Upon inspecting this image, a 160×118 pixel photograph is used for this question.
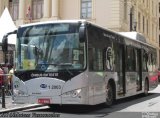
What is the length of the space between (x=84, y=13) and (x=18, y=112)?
3490 centimetres

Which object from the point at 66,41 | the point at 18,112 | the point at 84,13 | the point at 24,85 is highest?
the point at 84,13

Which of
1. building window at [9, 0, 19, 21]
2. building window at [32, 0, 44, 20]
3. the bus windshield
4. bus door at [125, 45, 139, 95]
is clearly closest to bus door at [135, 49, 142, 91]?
A: bus door at [125, 45, 139, 95]

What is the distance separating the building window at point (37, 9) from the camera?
51938 millimetres

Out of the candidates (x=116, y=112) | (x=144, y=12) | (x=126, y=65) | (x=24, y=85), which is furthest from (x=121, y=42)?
(x=144, y=12)

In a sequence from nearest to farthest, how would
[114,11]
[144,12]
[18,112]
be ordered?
[18,112]
[114,11]
[144,12]

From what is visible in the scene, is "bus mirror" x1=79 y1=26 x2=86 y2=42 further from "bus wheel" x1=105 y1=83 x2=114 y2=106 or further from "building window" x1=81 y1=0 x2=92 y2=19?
"building window" x1=81 y1=0 x2=92 y2=19

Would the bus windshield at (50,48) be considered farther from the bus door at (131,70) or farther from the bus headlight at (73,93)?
the bus door at (131,70)

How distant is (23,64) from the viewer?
15.0 metres

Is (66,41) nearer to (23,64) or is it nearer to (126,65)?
(23,64)

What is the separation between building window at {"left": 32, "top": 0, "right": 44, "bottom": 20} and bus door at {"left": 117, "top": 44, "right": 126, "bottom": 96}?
3401 centimetres

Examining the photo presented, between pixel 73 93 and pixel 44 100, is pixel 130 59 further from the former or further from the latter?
pixel 44 100

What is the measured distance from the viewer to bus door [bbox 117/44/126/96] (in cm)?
1828

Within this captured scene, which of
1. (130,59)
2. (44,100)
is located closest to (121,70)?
(130,59)

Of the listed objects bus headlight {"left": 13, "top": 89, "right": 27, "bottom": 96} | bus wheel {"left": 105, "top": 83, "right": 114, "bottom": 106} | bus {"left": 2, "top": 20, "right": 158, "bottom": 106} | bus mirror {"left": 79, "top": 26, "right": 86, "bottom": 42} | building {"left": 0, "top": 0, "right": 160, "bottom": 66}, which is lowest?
bus wheel {"left": 105, "top": 83, "right": 114, "bottom": 106}
